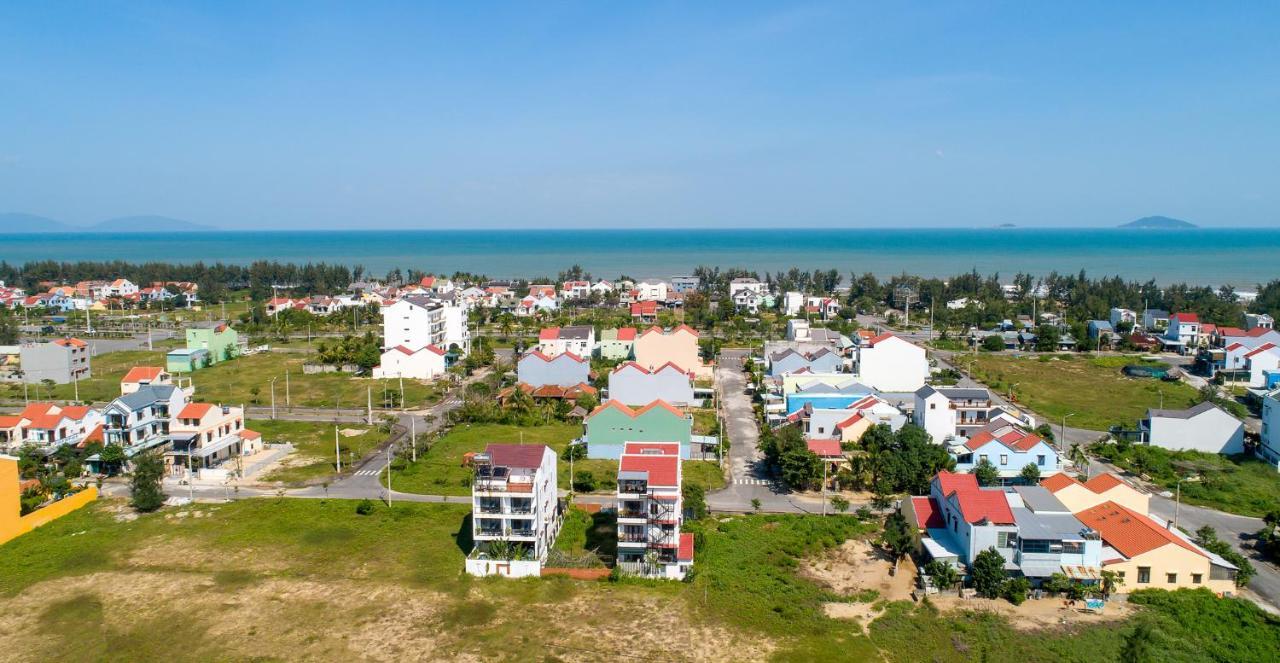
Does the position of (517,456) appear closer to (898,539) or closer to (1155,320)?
(898,539)

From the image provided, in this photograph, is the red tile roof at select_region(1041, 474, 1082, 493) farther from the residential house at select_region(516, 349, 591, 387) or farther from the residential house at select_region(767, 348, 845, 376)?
the residential house at select_region(516, 349, 591, 387)

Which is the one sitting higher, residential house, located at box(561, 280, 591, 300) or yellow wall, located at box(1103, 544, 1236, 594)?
residential house, located at box(561, 280, 591, 300)

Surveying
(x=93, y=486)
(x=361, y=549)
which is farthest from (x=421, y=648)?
(x=93, y=486)

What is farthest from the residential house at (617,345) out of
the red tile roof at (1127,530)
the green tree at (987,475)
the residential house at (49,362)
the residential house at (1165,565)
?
the residential house at (1165,565)

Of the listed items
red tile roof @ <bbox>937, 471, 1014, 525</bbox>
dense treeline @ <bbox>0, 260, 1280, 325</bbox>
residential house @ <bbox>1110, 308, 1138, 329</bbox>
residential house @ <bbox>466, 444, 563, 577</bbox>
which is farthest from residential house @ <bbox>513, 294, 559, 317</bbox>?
red tile roof @ <bbox>937, 471, 1014, 525</bbox>

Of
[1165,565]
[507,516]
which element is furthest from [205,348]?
[1165,565]

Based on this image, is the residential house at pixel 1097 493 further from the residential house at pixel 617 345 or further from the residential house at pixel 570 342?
the residential house at pixel 570 342
